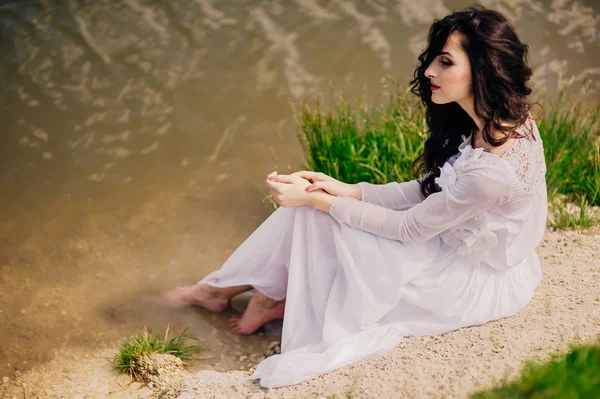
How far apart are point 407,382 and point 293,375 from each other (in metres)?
0.50

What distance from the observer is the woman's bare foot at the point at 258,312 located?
3.75 metres

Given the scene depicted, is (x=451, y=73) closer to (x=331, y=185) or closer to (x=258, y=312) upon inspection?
(x=331, y=185)

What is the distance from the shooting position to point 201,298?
156 inches

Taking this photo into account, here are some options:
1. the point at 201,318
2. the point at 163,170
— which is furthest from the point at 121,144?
the point at 201,318

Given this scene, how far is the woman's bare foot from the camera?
148 inches

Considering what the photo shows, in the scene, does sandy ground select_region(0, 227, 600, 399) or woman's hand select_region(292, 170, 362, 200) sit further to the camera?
woman's hand select_region(292, 170, 362, 200)

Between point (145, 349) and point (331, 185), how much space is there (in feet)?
4.10

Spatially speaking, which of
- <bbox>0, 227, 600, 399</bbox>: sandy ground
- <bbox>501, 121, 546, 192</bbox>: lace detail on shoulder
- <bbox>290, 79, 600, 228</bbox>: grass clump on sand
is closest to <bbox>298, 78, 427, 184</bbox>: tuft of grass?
<bbox>290, 79, 600, 228</bbox>: grass clump on sand

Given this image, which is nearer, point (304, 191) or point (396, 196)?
point (304, 191)

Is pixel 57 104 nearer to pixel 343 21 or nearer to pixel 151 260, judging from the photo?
pixel 151 260

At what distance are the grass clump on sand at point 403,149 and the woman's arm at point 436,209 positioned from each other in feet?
4.31

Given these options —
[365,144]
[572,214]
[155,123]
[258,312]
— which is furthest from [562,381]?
[155,123]

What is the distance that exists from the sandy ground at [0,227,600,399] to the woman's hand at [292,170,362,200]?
0.78 meters

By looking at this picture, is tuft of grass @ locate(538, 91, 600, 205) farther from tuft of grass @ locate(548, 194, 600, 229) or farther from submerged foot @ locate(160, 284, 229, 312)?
submerged foot @ locate(160, 284, 229, 312)
